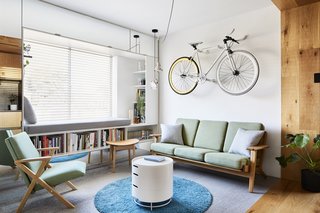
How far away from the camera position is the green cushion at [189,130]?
13.7 ft

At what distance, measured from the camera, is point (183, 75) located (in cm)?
459

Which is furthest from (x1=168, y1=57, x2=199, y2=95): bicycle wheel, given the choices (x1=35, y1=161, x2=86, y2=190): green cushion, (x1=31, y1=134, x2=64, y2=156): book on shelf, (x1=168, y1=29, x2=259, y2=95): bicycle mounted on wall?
(x1=35, y1=161, x2=86, y2=190): green cushion

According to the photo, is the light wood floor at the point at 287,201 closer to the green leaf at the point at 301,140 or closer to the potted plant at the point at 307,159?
the potted plant at the point at 307,159

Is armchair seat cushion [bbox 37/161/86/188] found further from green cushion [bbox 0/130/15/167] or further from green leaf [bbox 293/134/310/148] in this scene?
Answer: green leaf [bbox 293/134/310/148]

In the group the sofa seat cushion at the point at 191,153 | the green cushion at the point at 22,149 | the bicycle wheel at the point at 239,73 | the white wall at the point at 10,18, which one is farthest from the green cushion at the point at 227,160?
the white wall at the point at 10,18

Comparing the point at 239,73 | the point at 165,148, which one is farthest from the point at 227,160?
the point at 239,73

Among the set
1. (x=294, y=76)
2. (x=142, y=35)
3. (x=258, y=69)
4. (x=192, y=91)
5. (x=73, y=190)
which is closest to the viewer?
(x=73, y=190)

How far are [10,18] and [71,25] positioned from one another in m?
0.89

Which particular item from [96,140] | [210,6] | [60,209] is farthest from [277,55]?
[60,209]

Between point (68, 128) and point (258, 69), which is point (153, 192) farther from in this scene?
point (258, 69)

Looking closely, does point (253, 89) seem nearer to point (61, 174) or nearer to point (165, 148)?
point (165, 148)

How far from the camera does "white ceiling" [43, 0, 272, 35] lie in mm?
3411

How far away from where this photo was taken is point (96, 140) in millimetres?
4043

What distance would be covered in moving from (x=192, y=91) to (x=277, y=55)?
1.69m
